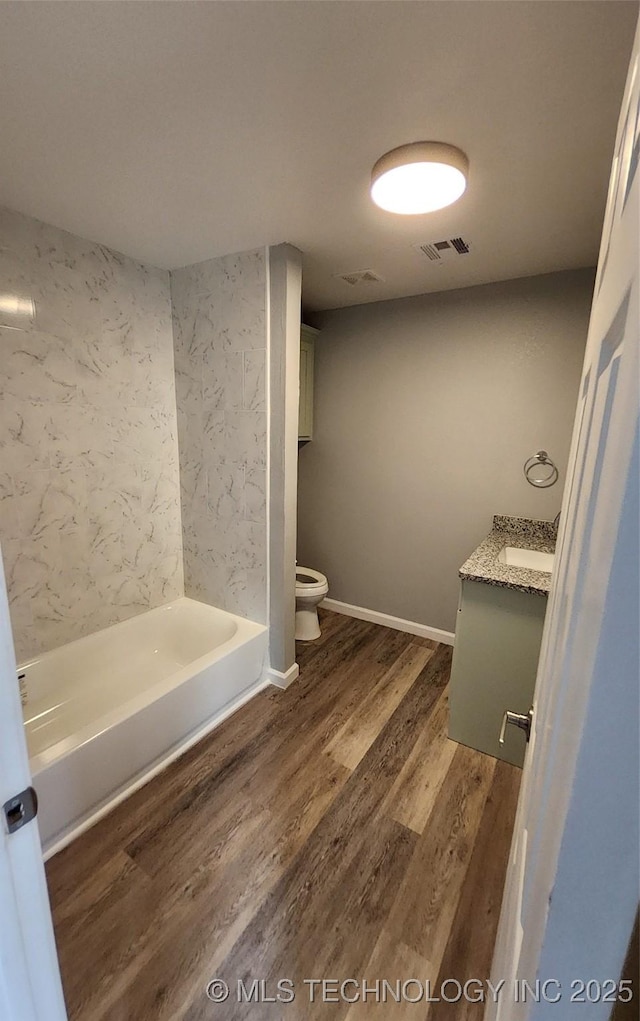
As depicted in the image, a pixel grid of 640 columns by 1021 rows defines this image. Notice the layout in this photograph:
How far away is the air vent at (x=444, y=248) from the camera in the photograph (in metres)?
1.93

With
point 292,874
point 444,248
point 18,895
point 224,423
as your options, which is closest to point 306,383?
point 224,423

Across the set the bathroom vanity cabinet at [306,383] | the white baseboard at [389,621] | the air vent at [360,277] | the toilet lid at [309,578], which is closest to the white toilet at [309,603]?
the toilet lid at [309,578]

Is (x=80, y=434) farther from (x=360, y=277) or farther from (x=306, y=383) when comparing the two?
(x=360, y=277)

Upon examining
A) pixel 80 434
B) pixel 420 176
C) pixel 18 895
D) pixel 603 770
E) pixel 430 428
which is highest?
pixel 420 176

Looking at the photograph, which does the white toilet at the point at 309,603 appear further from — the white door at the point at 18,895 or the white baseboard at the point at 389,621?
the white door at the point at 18,895

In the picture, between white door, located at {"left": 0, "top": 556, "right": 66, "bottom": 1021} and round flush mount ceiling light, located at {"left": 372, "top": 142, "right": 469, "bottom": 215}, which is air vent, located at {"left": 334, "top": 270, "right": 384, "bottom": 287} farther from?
white door, located at {"left": 0, "top": 556, "right": 66, "bottom": 1021}

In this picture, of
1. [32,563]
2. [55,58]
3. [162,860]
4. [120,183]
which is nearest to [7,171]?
[120,183]

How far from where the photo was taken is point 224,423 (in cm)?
234

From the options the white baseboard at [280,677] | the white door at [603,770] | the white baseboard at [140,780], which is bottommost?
the white baseboard at [140,780]

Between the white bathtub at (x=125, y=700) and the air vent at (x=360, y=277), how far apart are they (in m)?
2.11

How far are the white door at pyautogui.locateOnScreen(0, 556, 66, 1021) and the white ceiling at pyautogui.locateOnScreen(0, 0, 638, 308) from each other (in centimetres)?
128

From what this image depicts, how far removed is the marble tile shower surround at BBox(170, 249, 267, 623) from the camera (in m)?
2.16

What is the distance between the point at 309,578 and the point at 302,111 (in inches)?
98.4

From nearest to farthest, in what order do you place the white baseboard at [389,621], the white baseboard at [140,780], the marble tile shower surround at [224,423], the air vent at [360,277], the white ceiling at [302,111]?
1. the white ceiling at [302,111]
2. the white baseboard at [140,780]
3. the marble tile shower surround at [224,423]
4. the air vent at [360,277]
5. the white baseboard at [389,621]
